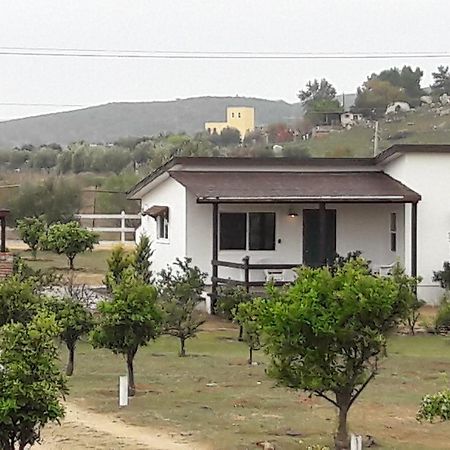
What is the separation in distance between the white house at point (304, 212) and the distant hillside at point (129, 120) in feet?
334

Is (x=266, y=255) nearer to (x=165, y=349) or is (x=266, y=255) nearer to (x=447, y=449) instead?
(x=165, y=349)

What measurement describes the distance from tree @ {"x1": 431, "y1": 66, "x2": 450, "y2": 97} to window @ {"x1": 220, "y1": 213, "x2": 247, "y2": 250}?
72735mm

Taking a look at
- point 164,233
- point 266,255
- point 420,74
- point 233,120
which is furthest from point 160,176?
point 233,120

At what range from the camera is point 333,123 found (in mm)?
82125

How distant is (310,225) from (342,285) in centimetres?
1581

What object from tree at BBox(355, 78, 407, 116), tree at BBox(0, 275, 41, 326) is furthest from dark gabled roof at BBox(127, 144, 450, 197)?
tree at BBox(355, 78, 407, 116)

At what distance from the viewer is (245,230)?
2683cm

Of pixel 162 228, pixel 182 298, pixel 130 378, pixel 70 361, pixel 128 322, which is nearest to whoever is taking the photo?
pixel 128 322

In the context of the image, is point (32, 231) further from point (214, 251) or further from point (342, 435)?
point (342, 435)

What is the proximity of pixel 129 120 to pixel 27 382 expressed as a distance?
12796cm

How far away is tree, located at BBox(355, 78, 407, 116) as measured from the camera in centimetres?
8650

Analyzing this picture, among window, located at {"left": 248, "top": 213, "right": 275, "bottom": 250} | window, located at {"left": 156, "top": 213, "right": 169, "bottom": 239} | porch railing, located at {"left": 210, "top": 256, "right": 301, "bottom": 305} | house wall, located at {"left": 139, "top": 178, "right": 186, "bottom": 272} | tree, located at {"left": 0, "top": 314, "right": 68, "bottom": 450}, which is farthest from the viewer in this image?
window, located at {"left": 156, "top": 213, "right": 169, "bottom": 239}

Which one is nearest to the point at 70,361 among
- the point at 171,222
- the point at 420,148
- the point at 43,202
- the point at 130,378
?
the point at 130,378

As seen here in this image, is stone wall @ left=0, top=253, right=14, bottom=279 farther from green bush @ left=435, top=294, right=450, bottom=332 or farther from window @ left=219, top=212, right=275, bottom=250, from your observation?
green bush @ left=435, top=294, right=450, bottom=332
